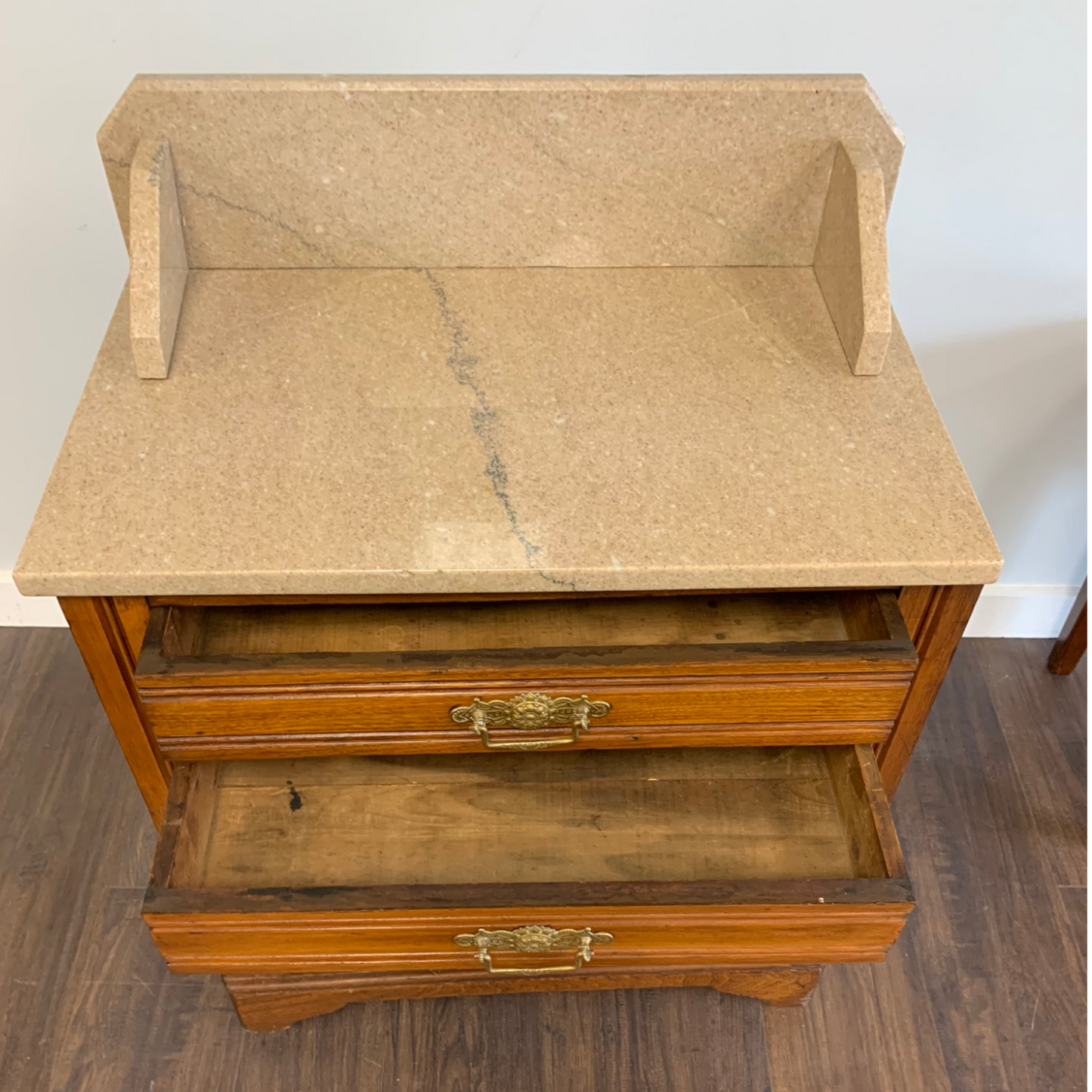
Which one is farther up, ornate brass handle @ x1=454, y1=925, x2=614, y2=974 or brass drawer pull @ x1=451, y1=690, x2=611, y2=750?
brass drawer pull @ x1=451, y1=690, x2=611, y2=750

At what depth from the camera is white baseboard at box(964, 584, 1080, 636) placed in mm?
1577

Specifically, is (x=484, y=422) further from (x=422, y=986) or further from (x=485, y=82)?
(x=422, y=986)

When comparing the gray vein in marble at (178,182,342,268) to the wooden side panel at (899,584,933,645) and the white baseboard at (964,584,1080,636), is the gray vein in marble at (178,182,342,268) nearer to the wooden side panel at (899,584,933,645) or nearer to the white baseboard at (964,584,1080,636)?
the wooden side panel at (899,584,933,645)

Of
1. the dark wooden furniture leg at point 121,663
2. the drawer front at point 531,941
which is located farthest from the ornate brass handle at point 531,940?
the dark wooden furniture leg at point 121,663

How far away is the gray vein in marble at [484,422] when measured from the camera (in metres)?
0.76

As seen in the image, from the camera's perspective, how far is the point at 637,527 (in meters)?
0.78

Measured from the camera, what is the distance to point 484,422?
2.82 feet

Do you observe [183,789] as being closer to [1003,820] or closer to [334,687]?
[334,687]

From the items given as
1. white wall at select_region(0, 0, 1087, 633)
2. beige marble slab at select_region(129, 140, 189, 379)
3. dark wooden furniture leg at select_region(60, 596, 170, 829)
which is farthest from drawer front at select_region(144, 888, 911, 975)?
white wall at select_region(0, 0, 1087, 633)

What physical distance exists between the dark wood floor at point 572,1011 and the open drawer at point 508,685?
514 mm

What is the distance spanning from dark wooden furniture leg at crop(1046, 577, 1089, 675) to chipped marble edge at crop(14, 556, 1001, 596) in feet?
→ 2.89

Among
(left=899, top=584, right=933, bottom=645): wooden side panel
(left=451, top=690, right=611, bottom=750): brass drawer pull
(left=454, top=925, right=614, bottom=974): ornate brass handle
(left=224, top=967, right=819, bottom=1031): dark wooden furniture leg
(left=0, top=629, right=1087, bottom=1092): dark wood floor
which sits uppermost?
(left=899, top=584, right=933, bottom=645): wooden side panel

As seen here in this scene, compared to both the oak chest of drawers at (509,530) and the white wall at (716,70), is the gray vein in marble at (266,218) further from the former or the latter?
the white wall at (716,70)

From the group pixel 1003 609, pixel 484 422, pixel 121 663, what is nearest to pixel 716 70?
pixel 484 422
